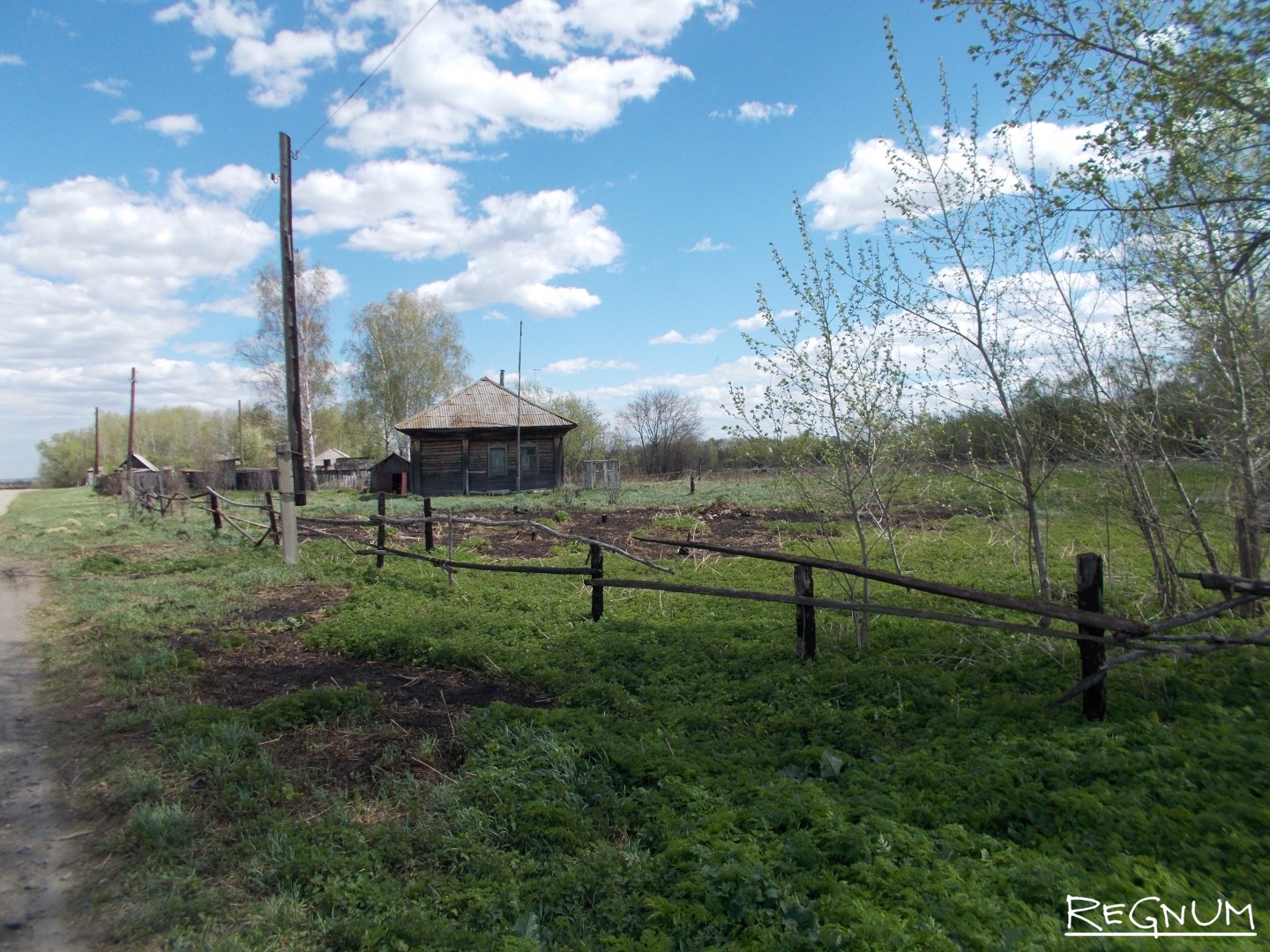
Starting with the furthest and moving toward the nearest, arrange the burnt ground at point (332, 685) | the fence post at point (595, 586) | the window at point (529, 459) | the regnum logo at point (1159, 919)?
the window at point (529, 459), the fence post at point (595, 586), the burnt ground at point (332, 685), the regnum logo at point (1159, 919)

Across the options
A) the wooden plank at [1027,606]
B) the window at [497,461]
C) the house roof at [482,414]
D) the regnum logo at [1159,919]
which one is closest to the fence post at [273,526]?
the wooden plank at [1027,606]

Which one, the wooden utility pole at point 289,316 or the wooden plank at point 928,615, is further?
the wooden utility pole at point 289,316

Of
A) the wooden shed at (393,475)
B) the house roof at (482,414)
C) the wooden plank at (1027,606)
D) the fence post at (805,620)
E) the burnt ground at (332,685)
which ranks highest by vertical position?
the house roof at (482,414)

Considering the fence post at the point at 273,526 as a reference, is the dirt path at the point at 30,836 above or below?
below

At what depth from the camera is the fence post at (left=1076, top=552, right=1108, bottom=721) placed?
4027 millimetres

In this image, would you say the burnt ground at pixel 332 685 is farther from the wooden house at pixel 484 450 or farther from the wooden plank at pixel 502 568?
the wooden house at pixel 484 450

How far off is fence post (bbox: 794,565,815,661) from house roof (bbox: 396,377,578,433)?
23.0 m

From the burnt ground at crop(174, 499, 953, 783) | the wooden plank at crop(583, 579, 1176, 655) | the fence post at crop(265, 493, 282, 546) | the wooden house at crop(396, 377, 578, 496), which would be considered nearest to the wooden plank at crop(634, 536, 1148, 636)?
the wooden plank at crop(583, 579, 1176, 655)

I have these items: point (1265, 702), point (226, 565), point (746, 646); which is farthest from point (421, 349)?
point (1265, 702)

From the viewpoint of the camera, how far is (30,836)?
11.4ft

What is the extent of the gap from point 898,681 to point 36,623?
912 cm

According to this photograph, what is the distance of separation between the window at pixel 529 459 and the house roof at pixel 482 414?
115 centimetres

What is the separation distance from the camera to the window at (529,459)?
3000 centimetres

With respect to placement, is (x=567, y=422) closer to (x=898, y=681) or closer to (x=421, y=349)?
(x=421, y=349)
